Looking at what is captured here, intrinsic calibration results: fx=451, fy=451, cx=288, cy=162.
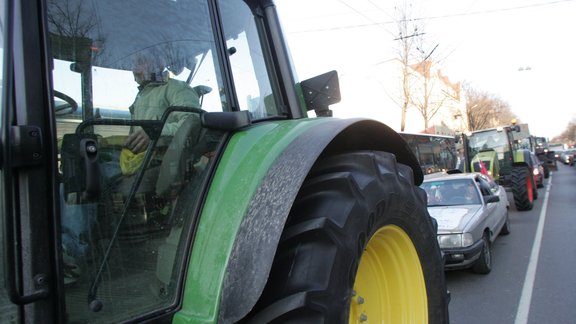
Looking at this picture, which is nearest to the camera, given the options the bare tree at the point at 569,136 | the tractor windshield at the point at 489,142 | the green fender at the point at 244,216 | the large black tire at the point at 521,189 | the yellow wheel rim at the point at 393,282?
the green fender at the point at 244,216

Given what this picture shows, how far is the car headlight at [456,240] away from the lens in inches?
234

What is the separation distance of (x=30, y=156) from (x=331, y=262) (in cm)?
106

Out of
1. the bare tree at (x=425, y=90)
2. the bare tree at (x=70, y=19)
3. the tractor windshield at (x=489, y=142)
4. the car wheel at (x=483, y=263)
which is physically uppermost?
the bare tree at (x=425, y=90)

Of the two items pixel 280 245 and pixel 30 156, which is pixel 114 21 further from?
pixel 280 245

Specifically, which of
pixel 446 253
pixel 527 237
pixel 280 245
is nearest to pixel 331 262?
pixel 280 245

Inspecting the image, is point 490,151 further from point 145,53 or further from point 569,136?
point 569,136

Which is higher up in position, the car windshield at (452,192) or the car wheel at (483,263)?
the car windshield at (452,192)

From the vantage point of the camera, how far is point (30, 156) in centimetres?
131

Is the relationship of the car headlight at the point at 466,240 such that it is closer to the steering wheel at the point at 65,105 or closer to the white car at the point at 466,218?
the white car at the point at 466,218

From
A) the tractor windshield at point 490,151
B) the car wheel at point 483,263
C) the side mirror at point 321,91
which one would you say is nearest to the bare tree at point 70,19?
the side mirror at point 321,91

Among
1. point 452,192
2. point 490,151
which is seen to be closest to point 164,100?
point 452,192

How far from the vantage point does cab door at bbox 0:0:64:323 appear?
130 cm

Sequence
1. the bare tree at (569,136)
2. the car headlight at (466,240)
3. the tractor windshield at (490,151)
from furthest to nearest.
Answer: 1. the bare tree at (569,136)
2. the tractor windshield at (490,151)
3. the car headlight at (466,240)

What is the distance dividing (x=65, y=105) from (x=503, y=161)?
14.7 meters
